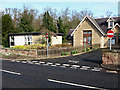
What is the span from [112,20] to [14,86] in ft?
88.5

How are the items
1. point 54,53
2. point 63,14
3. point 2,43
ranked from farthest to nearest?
point 63,14, point 2,43, point 54,53

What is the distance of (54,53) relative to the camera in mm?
19688

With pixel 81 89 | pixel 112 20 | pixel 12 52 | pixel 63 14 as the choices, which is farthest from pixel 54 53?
pixel 63 14

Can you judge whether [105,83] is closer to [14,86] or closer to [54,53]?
[14,86]

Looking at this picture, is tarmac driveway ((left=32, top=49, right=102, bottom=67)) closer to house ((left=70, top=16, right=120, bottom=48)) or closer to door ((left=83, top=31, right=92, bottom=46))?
house ((left=70, top=16, right=120, bottom=48))

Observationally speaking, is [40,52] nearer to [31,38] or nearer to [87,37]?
[31,38]

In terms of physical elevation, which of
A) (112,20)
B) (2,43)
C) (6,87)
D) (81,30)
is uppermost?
(112,20)

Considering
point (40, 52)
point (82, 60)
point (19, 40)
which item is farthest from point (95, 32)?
point (19, 40)

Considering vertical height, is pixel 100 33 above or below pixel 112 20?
below

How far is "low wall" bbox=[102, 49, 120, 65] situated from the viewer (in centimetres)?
1155

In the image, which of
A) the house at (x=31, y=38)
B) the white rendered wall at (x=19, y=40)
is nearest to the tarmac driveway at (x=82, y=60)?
the house at (x=31, y=38)

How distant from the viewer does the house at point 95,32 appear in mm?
28094

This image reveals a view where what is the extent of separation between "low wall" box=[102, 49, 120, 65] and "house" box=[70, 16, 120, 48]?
57.2 feet

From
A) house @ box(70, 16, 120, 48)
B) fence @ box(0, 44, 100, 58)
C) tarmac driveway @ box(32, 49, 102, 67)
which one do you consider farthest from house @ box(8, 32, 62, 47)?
tarmac driveway @ box(32, 49, 102, 67)
